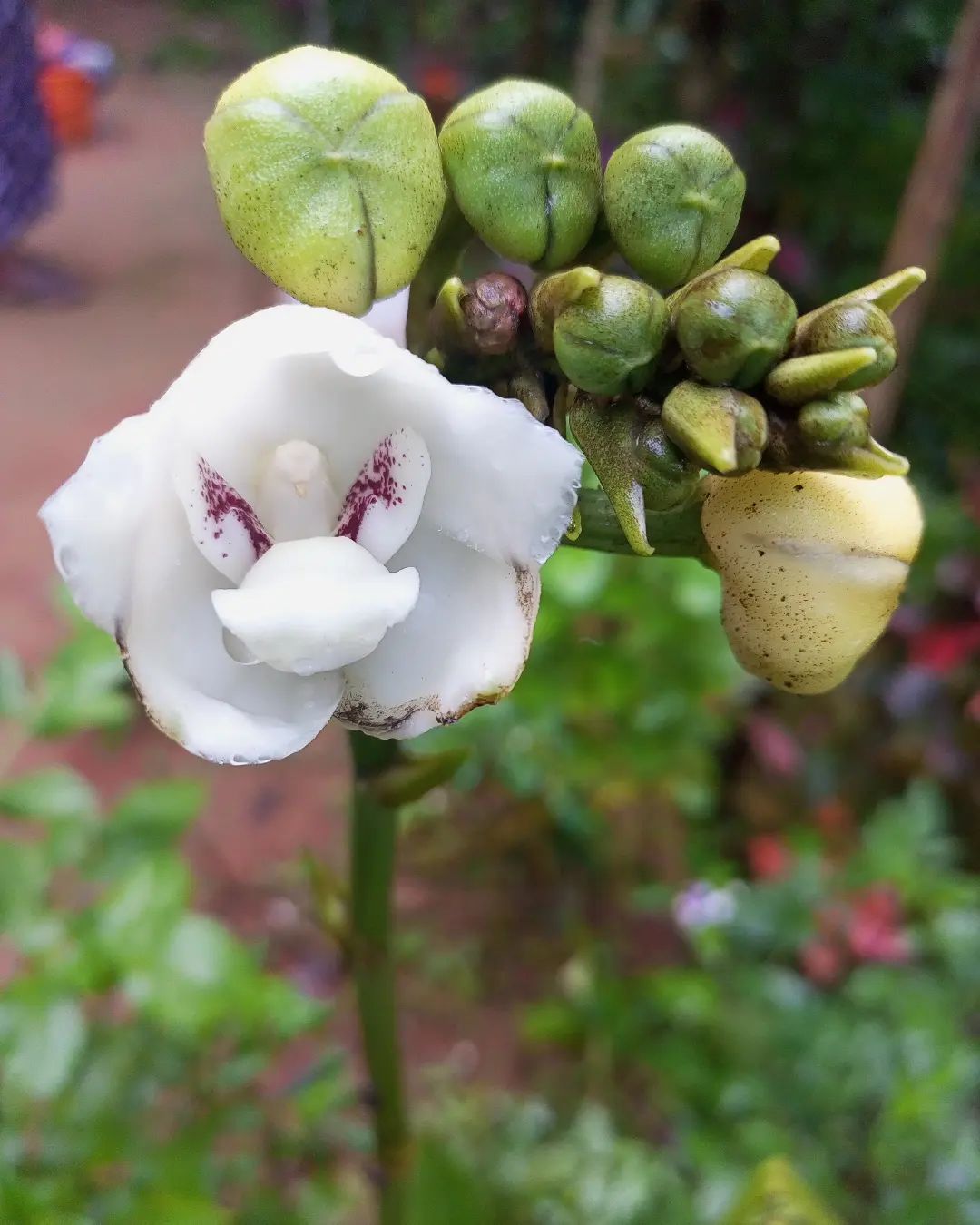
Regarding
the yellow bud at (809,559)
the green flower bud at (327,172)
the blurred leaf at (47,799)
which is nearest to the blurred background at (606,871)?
the blurred leaf at (47,799)

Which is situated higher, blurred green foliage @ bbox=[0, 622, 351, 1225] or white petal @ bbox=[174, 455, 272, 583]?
white petal @ bbox=[174, 455, 272, 583]

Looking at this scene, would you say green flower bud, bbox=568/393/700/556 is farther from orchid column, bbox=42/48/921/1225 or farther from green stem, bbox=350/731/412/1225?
green stem, bbox=350/731/412/1225

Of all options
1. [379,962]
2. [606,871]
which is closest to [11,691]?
[379,962]

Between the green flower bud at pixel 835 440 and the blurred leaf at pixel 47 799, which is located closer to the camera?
the green flower bud at pixel 835 440

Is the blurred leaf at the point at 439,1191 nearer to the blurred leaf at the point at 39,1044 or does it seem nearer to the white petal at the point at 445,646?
the blurred leaf at the point at 39,1044

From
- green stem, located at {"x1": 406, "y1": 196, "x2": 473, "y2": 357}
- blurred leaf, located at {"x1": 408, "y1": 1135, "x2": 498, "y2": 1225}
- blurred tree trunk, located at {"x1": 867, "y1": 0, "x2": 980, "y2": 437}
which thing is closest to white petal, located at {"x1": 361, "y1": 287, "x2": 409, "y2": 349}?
green stem, located at {"x1": 406, "y1": 196, "x2": 473, "y2": 357}

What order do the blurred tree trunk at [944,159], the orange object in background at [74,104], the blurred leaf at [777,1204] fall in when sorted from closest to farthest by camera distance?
the blurred leaf at [777,1204]
the blurred tree trunk at [944,159]
the orange object in background at [74,104]
